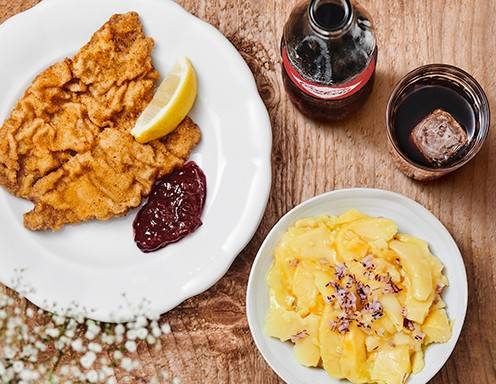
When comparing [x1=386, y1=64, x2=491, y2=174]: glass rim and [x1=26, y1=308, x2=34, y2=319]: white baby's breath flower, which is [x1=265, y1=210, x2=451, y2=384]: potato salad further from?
[x1=26, y1=308, x2=34, y2=319]: white baby's breath flower

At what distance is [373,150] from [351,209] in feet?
0.93

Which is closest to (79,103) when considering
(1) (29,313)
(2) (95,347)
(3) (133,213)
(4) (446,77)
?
(3) (133,213)

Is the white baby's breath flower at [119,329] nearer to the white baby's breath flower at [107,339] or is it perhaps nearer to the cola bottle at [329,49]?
the white baby's breath flower at [107,339]

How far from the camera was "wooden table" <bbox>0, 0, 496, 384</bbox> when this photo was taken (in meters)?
3.02

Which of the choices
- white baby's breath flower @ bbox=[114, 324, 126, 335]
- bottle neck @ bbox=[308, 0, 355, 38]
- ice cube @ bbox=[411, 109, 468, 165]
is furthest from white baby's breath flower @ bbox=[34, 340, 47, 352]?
ice cube @ bbox=[411, 109, 468, 165]

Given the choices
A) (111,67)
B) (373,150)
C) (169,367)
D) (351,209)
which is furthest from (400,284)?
(111,67)

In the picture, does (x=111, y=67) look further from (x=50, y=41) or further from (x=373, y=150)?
(x=373, y=150)

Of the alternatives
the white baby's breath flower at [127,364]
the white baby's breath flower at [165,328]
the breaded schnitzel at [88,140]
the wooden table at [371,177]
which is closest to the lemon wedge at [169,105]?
the breaded schnitzel at [88,140]

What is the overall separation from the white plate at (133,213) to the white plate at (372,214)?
125 millimetres

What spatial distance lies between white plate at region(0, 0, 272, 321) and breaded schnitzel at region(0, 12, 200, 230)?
78mm

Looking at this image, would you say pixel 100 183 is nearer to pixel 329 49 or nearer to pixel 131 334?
pixel 131 334

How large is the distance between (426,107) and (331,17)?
0.59m

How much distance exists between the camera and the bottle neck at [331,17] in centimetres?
253

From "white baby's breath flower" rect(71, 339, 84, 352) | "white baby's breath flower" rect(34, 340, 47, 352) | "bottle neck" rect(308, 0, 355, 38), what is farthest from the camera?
"white baby's breath flower" rect(71, 339, 84, 352)
